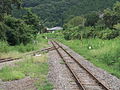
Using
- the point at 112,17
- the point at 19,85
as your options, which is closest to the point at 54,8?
the point at 112,17

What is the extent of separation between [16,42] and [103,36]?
14.2 meters

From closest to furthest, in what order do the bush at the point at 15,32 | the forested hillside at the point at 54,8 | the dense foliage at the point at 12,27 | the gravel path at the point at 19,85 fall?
the gravel path at the point at 19,85, the dense foliage at the point at 12,27, the bush at the point at 15,32, the forested hillside at the point at 54,8

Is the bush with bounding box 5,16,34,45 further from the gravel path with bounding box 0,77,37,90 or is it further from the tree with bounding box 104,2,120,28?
the gravel path with bounding box 0,77,37,90

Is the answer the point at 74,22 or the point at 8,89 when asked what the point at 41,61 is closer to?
the point at 8,89

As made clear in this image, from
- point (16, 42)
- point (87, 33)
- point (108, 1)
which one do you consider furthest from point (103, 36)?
point (108, 1)

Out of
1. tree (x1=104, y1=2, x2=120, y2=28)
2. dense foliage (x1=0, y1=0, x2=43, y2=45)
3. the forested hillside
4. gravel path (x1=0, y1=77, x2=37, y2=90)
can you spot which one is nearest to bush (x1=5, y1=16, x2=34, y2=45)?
dense foliage (x1=0, y1=0, x2=43, y2=45)

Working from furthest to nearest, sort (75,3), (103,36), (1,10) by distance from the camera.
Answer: (75,3) → (103,36) → (1,10)

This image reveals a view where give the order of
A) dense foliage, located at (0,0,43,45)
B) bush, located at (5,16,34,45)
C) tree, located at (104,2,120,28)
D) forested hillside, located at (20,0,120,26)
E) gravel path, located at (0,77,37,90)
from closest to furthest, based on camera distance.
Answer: gravel path, located at (0,77,37,90) < dense foliage, located at (0,0,43,45) < bush, located at (5,16,34,45) < tree, located at (104,2,120,28) < forested hillside, located at (20,0,120,26)

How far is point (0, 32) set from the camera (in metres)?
31.5

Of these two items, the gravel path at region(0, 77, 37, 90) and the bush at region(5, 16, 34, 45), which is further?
the bush at region(5, 16, 34, 45)

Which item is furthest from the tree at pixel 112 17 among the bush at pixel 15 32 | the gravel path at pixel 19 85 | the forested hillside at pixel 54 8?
the forested hillside at pixel 54 8

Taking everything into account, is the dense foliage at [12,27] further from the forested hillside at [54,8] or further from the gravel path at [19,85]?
the forested hillside at [54,8]

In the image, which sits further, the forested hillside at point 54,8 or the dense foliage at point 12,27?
the forested hillside at point 54,8

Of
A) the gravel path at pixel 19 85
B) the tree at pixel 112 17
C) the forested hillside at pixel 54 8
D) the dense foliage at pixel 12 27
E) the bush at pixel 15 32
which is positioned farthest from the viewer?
the forested hillside at pixel 54 8
